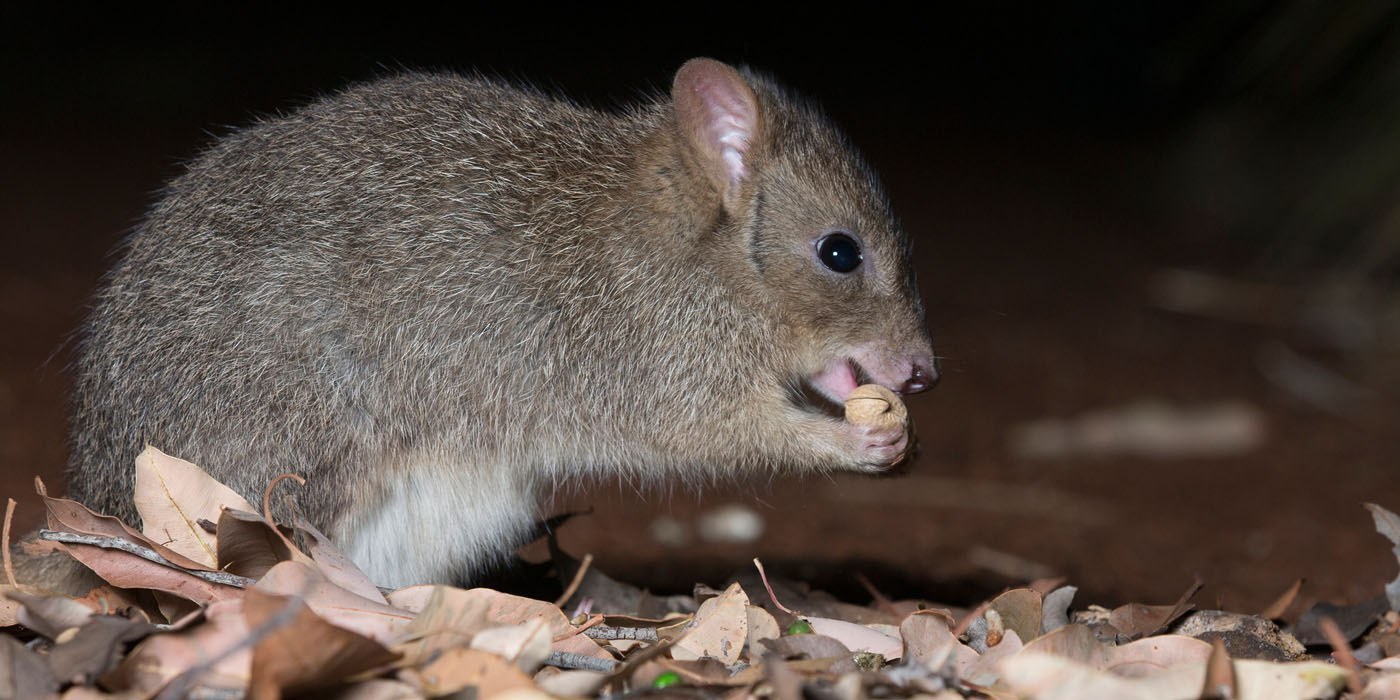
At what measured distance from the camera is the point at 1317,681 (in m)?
2.71

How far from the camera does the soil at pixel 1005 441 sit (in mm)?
5055

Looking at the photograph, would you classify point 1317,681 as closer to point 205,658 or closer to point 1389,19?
point 205,658

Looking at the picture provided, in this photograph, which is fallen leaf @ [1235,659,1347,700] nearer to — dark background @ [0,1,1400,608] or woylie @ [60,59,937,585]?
woylie @ [60,59,937,585]

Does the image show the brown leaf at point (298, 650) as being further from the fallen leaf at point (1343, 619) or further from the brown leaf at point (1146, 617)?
the fallen leaf at point (1343, 619)

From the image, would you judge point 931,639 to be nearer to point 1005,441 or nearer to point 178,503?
point 178,503

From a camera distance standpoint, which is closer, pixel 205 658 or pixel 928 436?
pixel 205 658

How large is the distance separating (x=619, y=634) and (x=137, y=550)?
1.04m

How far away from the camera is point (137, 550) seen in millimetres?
3084

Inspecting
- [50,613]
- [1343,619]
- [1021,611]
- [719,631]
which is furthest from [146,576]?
[1343,619]

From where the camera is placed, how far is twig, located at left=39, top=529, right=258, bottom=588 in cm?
303

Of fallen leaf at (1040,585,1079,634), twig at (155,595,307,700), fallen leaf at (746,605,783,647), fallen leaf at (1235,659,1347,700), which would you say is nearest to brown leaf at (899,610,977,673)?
fallen leaf at (746,605,783,647)

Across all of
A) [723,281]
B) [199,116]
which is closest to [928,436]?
[723,281]

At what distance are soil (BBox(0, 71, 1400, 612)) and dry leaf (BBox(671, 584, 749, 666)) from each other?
938mm

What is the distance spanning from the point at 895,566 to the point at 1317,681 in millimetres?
2310
